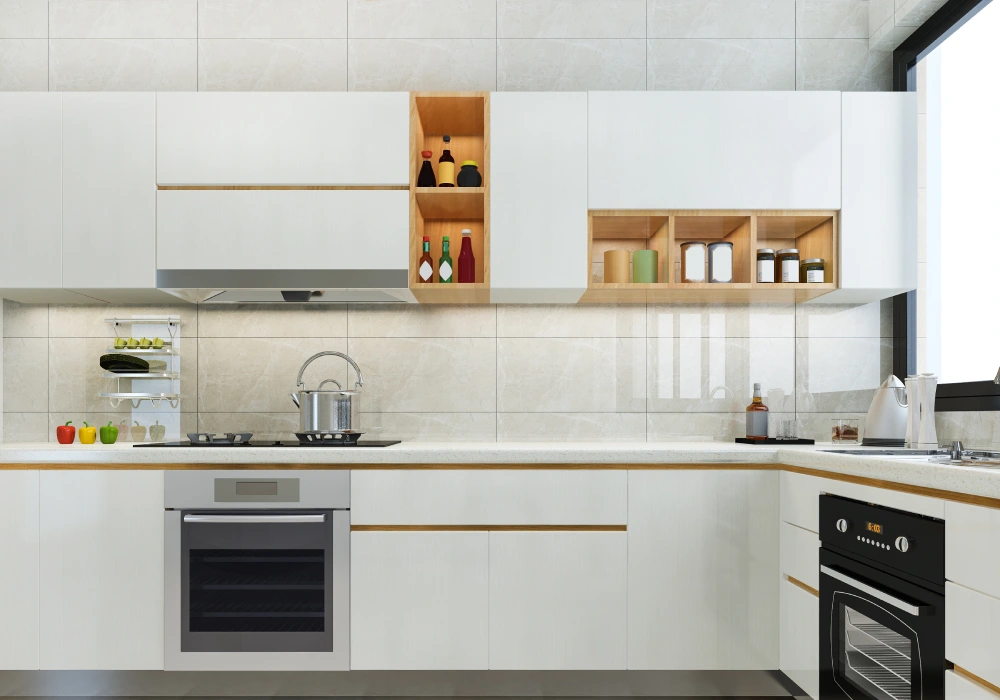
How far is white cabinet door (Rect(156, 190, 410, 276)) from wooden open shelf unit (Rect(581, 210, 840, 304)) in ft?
2.51

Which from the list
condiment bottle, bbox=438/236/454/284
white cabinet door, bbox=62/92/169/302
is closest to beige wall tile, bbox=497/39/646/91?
condiment bottle, bbox=438/236/454/284

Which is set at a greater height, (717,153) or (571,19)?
(571,19)

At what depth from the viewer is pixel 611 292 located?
276 centimetres

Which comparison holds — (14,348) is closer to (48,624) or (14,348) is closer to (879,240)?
(48,624)

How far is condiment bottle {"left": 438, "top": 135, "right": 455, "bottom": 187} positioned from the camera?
2.71 metres

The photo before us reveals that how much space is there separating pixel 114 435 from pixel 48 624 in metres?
0.72

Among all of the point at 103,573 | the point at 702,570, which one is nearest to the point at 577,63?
the point at 702,570

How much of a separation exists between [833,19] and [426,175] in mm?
1874

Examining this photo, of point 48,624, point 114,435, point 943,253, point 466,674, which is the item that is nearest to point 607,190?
point 943,253

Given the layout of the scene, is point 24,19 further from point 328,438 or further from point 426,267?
point 328,438

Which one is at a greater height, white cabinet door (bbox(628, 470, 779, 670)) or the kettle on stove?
the kettle on stove

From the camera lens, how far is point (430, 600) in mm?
2340

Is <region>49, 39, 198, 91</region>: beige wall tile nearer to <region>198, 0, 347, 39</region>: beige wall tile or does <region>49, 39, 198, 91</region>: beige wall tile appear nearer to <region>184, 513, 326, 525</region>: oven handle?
<region>198, 0, 347, 39</region>: beige wall tile

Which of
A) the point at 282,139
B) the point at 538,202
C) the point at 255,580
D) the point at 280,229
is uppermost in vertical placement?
the point at 282,139
